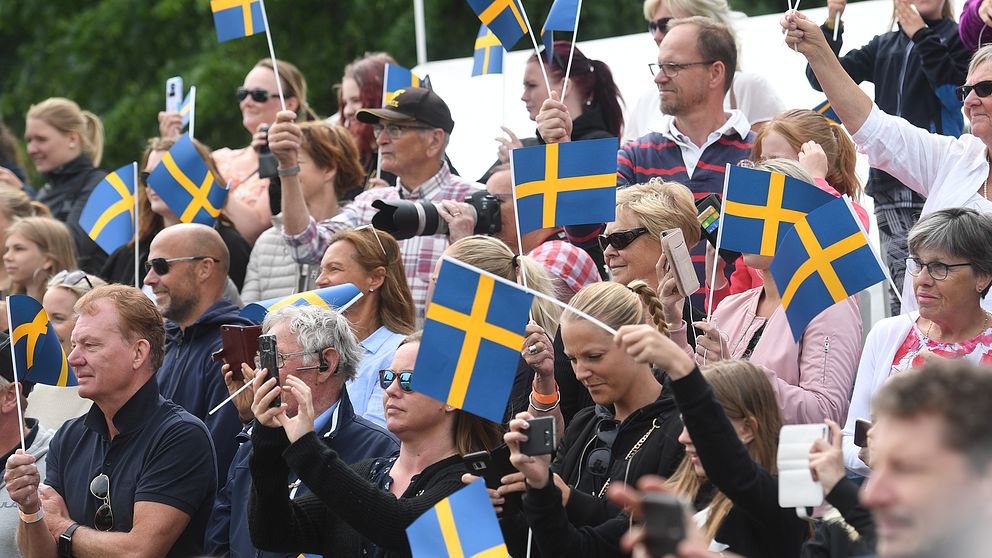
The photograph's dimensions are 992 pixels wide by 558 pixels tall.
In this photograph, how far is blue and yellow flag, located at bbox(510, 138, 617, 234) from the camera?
17.6 ft

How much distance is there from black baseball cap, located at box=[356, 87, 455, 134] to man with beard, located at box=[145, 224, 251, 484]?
954 mm

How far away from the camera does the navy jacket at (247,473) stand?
535cm

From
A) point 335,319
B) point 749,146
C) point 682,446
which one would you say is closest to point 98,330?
point 335,319

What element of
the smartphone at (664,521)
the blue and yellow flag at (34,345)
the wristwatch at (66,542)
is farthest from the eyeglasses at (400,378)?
the smartphone at (664,521)

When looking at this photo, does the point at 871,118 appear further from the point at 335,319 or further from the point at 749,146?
the point at 335,319

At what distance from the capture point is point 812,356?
17.5 ft

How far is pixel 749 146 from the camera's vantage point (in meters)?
6.86

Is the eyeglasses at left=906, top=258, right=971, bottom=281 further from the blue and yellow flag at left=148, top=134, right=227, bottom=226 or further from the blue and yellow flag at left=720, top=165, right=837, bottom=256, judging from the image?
the blue and yellow flag at left=148, top=134, right=227, bottom=226

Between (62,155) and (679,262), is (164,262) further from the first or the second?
(62,155)

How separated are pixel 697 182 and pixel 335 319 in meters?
1.97

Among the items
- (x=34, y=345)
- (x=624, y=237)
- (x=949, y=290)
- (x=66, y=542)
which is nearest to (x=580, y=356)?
(x=624, y=237)

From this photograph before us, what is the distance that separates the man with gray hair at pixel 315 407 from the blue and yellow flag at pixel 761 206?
1.44 meters

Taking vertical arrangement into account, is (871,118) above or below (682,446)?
above

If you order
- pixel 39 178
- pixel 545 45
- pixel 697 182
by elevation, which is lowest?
pixel 39 178
